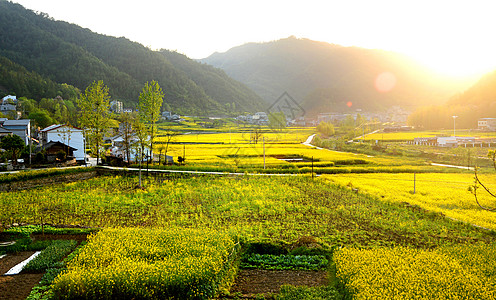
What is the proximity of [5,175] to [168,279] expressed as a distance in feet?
63.0

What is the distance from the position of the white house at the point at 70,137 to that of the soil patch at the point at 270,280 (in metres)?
29.7

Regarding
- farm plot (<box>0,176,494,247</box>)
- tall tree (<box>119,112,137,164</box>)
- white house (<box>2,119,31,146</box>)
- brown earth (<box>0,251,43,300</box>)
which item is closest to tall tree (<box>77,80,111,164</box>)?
tall tree (<box>119,112,137,164</box>)

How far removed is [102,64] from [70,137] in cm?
8421

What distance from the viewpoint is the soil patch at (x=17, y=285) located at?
852 cm

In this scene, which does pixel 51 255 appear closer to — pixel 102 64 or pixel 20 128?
pixel 20 128

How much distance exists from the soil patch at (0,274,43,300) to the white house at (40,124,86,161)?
26927 mm

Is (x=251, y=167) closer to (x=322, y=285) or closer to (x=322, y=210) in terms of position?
(x=322, y=210)

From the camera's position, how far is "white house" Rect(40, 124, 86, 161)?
113ft

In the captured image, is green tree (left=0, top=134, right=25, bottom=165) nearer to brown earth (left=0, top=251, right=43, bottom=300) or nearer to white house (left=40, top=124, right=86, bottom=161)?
white house (left=40, top=124, right=86, bottom=161)

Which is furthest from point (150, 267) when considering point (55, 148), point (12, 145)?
point (55, 148)

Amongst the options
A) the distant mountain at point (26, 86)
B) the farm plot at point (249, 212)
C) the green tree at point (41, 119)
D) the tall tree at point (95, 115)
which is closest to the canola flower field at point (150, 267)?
the farm plot at point (249, 212)

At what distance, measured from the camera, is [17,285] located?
29.6ft

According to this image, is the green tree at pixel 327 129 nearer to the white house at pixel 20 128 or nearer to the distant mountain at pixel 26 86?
the white house at pixel 20 128

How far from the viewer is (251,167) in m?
32.1
